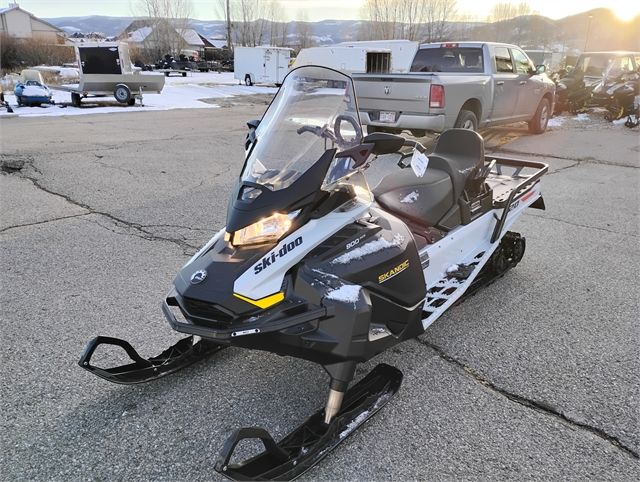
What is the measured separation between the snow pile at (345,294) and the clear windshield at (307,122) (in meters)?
0.61

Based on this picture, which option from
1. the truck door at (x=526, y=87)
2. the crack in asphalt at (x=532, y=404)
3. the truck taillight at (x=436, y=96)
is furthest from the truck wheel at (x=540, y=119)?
the crack in asphalt at (x=532, y=404)

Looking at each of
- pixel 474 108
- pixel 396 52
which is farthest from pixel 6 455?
pixel 396 52

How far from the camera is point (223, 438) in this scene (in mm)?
2332

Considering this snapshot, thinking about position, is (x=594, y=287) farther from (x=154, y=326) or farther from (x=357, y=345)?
(x=154, y=326)

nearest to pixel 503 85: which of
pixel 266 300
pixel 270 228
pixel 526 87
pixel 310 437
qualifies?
pixel 526 87

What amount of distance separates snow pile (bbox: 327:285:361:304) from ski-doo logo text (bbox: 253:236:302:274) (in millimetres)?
266

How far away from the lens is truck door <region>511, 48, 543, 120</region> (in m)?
10.6

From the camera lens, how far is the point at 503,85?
9875mm

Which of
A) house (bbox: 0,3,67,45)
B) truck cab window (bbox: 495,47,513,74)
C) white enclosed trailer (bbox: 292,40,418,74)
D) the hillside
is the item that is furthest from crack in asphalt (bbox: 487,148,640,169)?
house (bbox: 0,3,67,45)

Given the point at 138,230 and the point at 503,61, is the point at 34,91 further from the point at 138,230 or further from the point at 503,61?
the point at 503,61

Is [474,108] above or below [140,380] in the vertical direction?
above

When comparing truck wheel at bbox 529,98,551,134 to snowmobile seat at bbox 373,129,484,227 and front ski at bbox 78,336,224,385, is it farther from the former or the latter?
front ski at bbox 78,336,224,385

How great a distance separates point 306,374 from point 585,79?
675 inches

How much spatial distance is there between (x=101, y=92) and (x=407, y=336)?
17497 mm
